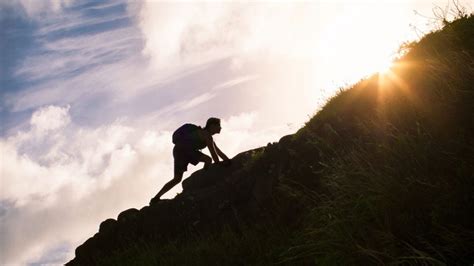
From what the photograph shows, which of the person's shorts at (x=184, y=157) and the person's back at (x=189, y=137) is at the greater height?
the person's back at (x=189, y=137)

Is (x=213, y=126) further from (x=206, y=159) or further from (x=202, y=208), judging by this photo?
(x=202, y=208)

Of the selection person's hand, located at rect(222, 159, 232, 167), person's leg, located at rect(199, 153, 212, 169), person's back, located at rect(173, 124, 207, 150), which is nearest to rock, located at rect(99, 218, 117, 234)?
person's back, located at rect(173, 124, 207, 150)

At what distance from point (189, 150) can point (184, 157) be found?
241 mm

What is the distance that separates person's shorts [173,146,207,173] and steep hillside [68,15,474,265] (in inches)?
17.1

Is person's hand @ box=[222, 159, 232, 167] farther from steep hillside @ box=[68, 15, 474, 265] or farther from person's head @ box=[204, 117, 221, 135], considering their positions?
person's head @ box=[204, 117, 221, 135]

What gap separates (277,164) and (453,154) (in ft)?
18.6

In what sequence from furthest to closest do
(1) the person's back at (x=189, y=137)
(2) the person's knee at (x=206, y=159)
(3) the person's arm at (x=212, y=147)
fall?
(2) the person's knee at (x=206, y=159) < (1) the person's back at (x=189, y=137) < (3) the person's arm at (x=212, y=147)

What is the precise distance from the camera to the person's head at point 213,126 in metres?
12.3

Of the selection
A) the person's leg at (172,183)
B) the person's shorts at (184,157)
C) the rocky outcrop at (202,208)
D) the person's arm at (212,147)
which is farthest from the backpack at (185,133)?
the rocky outcrop at (202,208)

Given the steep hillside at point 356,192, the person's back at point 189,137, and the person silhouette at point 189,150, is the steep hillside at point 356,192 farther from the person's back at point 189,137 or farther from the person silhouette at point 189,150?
the person's back at point 189,137

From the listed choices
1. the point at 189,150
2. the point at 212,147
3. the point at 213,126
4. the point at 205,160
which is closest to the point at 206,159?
the point at 205,160

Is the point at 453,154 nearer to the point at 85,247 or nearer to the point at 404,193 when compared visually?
the point at 404,193

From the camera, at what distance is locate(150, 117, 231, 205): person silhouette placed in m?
12.4

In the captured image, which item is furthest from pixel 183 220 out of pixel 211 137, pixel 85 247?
pixel 85 247
